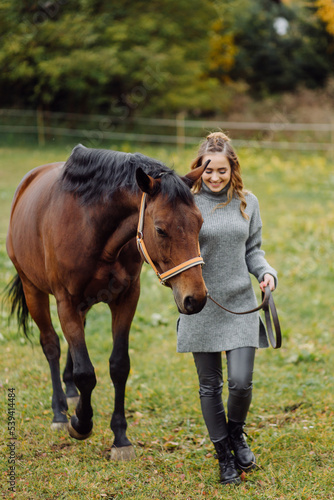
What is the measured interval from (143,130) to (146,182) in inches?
635

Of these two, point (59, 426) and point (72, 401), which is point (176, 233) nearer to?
point (59, 426)

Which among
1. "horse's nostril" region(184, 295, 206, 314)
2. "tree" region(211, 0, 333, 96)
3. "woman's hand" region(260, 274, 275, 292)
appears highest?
"tree" region(211, 0, 333, 96)

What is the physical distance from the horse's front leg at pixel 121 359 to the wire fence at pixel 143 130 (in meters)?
12.3

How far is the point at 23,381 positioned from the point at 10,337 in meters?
0.96

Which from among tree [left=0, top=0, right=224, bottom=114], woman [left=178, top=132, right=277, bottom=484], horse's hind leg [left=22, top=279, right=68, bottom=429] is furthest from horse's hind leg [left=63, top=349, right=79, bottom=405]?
tree [left=0, top=0, right=224, bottom=114]

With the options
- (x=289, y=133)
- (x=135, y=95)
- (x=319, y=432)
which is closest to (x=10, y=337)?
(x=319, y=432)

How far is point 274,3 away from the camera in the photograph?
882 inches

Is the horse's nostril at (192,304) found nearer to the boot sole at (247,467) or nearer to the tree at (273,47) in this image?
the boot sole at (247,467)

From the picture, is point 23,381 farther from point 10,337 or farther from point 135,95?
point 135,95

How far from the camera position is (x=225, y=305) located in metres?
2.92

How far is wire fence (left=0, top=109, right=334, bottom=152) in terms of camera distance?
1555 centimetres

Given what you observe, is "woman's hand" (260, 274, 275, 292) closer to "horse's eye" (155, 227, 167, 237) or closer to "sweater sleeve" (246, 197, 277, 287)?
"sweater sleeve" (246, 197, 277, 287)

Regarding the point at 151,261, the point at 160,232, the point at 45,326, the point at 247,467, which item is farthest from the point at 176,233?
the point at 45,326

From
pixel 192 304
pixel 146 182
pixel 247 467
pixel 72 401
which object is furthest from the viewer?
pixel 72 401
